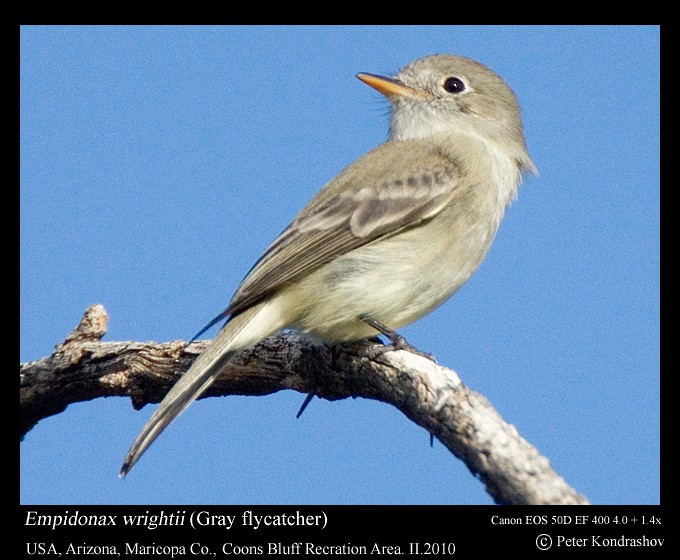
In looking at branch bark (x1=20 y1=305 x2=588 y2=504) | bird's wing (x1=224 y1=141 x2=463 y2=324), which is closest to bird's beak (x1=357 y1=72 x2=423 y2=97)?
bird's wing (x1=224 y1=141 x2=463 y2=324)

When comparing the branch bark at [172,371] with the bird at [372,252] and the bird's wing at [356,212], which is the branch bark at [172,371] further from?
the bird's wing at [356,212]

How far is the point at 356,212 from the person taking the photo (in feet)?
23.1

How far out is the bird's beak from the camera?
8.22 meters

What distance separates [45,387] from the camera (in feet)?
21.9

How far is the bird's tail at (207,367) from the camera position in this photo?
19.0 feet

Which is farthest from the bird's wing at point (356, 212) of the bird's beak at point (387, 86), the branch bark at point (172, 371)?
the bird's beak at point (387, 86)

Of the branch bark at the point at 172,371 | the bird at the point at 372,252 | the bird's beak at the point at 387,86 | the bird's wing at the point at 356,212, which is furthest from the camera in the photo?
the bird's beak at the point at 387,86

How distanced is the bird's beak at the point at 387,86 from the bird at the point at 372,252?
63 cm

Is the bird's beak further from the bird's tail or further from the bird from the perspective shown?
the bird's tail

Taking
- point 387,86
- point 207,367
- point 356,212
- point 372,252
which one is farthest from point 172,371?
point 387,86

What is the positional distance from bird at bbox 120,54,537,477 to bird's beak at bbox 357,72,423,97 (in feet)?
2.06
